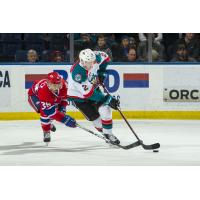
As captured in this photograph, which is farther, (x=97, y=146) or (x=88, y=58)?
(x=97, y=146)

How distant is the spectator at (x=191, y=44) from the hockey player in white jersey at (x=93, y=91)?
3145 millimetres

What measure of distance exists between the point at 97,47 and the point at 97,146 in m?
2.89

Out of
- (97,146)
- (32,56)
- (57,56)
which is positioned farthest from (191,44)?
(97,146)

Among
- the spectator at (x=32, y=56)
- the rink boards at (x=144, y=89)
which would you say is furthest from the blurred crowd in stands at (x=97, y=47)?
the rink boards at (x=144, y=89)

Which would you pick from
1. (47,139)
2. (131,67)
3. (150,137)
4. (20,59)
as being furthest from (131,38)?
(47,139)

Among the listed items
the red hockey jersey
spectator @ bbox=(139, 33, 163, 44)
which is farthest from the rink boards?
the red hockey jersey

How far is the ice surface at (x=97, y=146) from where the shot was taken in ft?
26.2

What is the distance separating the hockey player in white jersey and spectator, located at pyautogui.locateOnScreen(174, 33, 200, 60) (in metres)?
3.14

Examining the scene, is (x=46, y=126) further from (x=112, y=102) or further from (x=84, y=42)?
(x=84, y=42)

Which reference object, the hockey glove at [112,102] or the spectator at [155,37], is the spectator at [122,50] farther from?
the hockey glove at [112,102]

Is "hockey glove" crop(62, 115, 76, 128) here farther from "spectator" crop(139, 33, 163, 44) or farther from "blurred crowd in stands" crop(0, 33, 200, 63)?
"spectator" crop(139, 33, 163, 44)

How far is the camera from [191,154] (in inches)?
334

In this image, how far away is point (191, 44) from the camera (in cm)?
1179

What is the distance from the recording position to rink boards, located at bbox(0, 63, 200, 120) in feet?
38.1
